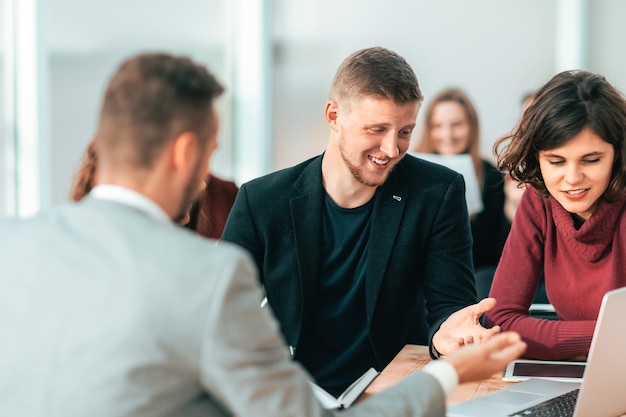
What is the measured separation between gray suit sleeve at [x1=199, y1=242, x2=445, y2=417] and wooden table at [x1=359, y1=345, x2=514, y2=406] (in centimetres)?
53

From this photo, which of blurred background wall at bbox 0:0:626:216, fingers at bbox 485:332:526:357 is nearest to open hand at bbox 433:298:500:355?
fingers at bbox 485:332:526:357

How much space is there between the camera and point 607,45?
217 inches

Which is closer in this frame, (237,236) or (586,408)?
(586,408)

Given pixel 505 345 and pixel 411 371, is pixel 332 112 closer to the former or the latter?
pixel 411 371

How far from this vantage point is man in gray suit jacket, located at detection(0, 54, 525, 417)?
111cm

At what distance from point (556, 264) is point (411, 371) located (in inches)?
20.7

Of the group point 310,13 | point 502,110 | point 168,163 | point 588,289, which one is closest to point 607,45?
point 502,110

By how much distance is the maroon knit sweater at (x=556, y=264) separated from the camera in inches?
83.7

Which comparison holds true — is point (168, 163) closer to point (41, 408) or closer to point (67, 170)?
point (41, 408)

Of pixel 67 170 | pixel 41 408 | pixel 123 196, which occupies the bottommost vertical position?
pixel 67 170

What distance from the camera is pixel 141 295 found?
1111 millimetres

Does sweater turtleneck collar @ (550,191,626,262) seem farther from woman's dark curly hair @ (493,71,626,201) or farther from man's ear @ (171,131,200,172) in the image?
man's ear @ (171,131,200,172)

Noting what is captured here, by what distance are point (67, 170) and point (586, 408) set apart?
2.87m

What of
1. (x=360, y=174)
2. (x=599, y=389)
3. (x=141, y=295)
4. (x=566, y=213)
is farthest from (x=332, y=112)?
(x=141, y=295)
